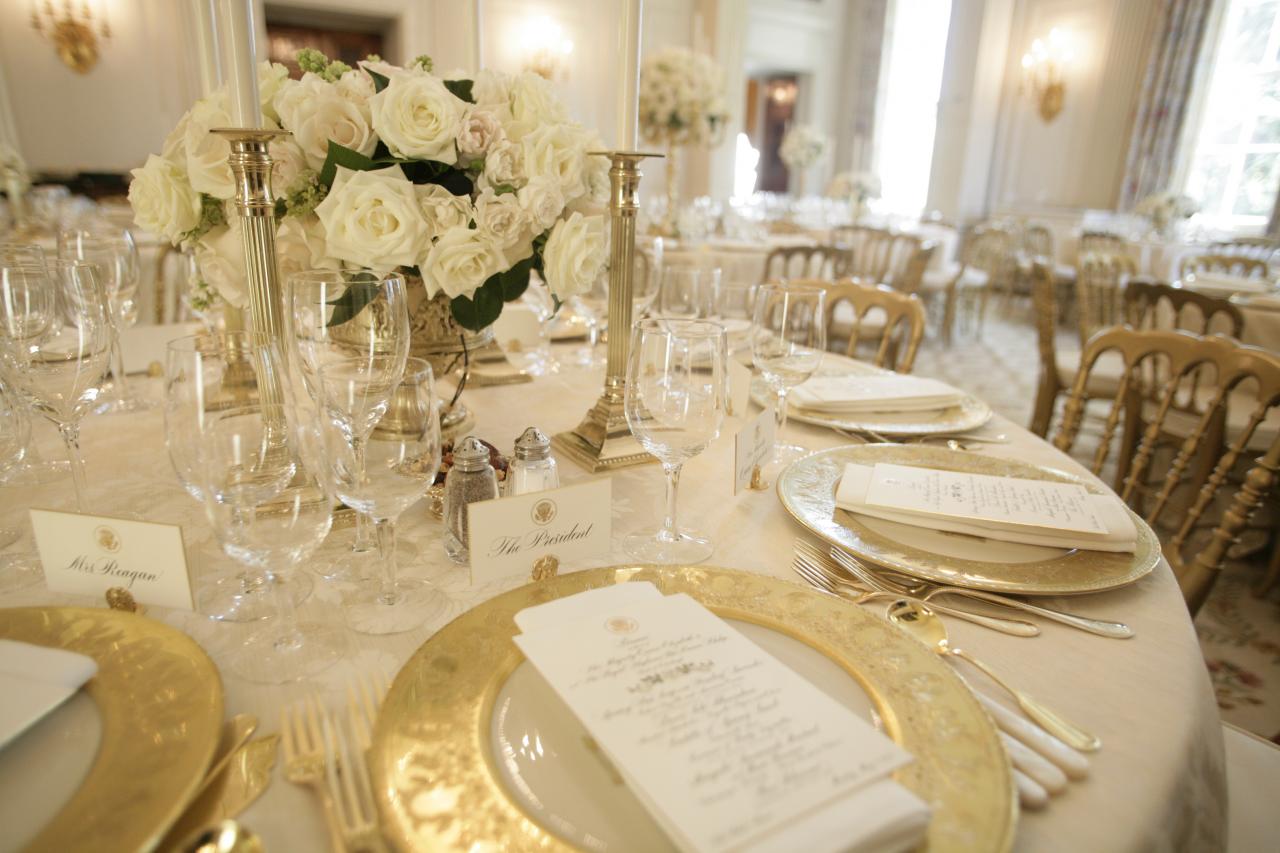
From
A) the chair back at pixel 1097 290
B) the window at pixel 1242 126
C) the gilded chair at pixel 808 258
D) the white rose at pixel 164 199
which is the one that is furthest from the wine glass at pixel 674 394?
the window at pixel 1242 126

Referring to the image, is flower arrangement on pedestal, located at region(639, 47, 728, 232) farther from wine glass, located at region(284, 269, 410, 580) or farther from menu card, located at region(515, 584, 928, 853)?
menu card, located at region(515, 584, 928, 853)

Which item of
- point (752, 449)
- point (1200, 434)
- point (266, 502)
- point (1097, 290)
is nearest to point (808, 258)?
point (1097, 290)

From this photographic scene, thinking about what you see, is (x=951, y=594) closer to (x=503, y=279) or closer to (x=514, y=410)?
(x=503, y=279)

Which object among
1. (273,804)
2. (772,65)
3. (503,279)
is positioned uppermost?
(772,65)

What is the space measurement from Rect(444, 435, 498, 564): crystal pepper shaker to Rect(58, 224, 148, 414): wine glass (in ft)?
2.70

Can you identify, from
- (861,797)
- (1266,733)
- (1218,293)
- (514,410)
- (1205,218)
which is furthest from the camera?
(1205,218)

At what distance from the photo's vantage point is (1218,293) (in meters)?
3.03

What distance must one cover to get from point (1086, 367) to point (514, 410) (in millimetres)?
1298

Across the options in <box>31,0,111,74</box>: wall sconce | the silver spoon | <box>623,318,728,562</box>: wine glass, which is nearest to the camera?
the silver spoon

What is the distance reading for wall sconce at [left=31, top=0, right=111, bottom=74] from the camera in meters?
6.22

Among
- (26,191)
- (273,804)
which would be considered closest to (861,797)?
(273,804)

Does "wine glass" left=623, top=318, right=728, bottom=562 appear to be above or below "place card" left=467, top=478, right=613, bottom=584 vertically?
above

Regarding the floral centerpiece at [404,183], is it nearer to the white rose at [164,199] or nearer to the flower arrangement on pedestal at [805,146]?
the white rose at [164,199]

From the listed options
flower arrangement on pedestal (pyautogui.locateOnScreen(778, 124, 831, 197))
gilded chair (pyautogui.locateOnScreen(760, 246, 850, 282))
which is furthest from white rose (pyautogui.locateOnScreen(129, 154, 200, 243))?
flower arrangement on pedestal (pyautogui.locateOnScreen(778, 124, 831, 197))
